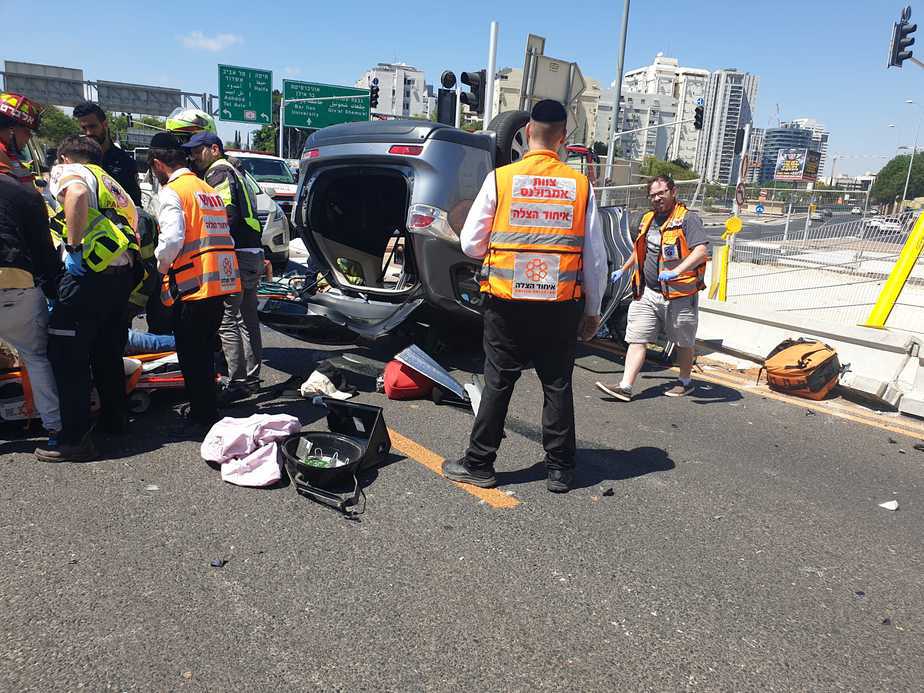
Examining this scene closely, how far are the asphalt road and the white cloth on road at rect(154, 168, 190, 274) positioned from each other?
1139mm

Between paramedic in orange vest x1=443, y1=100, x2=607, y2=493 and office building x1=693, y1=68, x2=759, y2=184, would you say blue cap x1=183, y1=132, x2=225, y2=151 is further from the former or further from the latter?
office building x1=693, y1=68, x2=759, y2=184

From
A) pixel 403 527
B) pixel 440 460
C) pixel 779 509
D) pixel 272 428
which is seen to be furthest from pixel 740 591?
pixel 272 428

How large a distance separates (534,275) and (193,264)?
2091 millimetres

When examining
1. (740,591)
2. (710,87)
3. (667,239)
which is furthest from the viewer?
(710,87)

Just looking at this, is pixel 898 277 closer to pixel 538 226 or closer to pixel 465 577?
pixel 538 226

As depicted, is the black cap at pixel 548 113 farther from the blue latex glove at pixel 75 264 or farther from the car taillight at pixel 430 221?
the blue latex glove at pixel 75 264

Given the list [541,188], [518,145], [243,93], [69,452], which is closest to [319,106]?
[243,93]

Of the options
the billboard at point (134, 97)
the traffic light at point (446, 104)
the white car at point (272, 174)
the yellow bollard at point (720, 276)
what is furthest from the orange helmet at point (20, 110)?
the billboard at point (134, 97)

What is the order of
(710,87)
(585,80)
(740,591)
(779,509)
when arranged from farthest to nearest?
1. (710,87)
2. (585,80)
3. (779,509)
4. (740,591)

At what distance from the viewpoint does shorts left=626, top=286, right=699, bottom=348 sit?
5633 mm

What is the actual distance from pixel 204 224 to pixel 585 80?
8456mm

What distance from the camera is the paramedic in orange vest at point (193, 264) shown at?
4008 mm

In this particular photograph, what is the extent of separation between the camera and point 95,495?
342 cm

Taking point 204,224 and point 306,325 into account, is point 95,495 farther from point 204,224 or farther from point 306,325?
point 306,325
